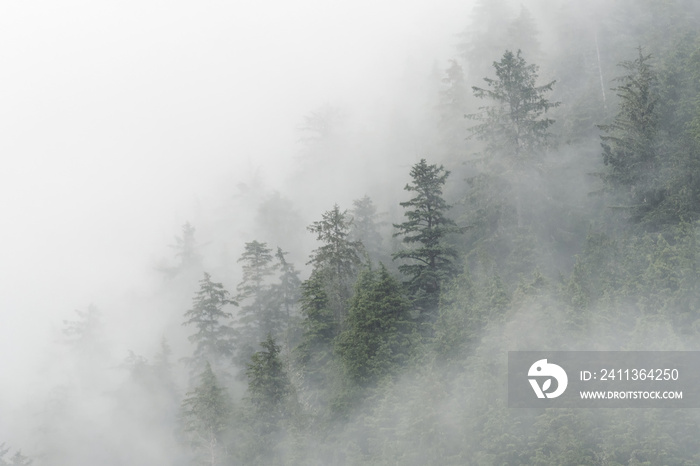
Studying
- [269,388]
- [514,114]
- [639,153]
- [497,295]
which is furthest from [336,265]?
[639,153]

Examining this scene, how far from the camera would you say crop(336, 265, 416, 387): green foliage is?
3294cm

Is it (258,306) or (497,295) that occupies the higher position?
(258,306)

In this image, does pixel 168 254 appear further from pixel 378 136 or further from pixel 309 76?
pixel 309 76

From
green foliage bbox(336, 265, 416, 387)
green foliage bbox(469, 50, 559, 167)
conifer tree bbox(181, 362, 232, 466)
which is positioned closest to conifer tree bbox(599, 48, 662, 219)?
green foliage bbox(469, 50, 559, 167)

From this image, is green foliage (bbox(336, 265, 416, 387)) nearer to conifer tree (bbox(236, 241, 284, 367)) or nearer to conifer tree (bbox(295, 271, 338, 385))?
conifer tree (bbox(295, 271, 338, 385))

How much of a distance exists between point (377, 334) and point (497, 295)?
643 cm

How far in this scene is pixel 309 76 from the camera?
16562 centimetres

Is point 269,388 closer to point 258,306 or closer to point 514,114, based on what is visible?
point 258,306

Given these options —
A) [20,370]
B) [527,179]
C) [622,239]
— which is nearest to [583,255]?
[622,239]

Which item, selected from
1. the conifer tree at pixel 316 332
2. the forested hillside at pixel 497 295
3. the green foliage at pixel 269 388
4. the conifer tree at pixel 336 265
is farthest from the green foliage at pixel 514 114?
the green foliage at pixel 269 388

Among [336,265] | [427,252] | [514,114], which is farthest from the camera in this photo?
[336,265]

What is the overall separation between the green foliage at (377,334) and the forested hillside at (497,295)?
0.10 meters

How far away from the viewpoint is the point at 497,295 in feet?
103

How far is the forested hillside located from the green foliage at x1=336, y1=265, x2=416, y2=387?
0.10 meters
